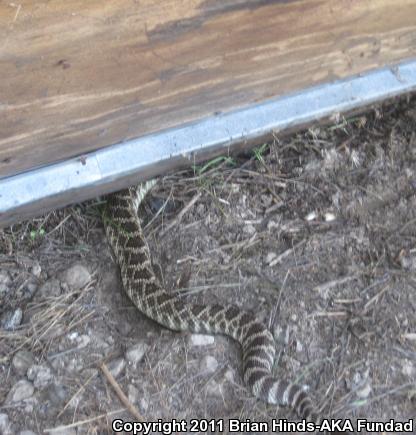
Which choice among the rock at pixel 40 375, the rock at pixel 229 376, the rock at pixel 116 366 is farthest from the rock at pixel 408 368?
the rock at pixel 40 375

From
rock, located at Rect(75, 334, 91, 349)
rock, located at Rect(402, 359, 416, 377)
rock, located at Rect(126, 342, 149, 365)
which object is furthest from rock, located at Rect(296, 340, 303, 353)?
rock, located at Rect(75, 334, 91, 349)

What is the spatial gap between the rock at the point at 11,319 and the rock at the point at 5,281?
0.47 ft

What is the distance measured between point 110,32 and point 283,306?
141 cm

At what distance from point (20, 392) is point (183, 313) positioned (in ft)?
2.52

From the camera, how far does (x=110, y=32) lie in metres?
2.67

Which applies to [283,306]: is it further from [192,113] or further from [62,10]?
[62,10]

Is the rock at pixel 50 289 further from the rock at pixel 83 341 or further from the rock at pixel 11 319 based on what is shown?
the rock at pixel 83 341

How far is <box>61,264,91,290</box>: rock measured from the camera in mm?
3371

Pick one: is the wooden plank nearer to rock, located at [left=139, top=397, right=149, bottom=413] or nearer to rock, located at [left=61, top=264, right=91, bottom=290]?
rock, located at [left=61, top=264, right=91, bottom=290]

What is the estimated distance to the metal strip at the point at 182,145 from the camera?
3.15m

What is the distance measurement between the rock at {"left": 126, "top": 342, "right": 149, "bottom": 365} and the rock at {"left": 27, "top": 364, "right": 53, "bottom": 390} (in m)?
0.34

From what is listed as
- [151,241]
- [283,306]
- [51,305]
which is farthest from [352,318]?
[51,305]

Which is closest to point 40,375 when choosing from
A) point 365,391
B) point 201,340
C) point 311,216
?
point 201,340

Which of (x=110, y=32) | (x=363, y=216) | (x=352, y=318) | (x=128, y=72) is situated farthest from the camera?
(x=363, y=216)
